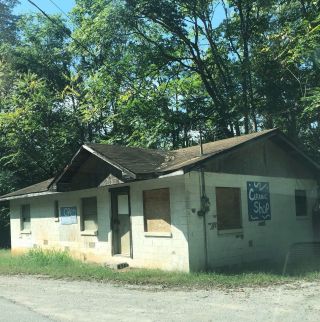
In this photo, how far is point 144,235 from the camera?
15.3 metres

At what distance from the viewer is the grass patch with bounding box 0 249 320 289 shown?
11.9 metres

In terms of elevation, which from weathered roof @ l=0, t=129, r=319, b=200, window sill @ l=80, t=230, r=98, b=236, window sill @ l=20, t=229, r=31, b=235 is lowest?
window sill @ l=20, t=229, r=31, b=235

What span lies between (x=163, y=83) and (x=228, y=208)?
528 inches

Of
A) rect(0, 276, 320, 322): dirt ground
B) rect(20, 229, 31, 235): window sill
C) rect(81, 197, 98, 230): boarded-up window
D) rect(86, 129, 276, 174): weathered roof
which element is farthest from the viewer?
rect(20, 229, 31, 235): window sill

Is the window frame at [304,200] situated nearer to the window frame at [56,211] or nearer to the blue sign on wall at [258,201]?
the blue sign on wall at [258,201]

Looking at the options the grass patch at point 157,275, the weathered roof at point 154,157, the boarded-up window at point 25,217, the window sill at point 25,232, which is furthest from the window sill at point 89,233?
the boarded-up window at point 25,217

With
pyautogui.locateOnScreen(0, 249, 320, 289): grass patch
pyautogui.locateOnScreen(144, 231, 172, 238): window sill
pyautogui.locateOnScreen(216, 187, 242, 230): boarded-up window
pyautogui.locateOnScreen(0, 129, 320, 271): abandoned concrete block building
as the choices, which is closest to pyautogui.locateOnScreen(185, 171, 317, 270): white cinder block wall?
pyautogui.locateOnScreen(0, 129, 320, 271): abandoned concrete block building

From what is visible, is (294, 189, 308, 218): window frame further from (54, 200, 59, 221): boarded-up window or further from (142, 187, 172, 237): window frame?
(54, 200, 59, 221): boarded-up window

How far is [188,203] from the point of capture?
1391 cm

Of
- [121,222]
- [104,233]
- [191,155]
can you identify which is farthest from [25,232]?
[191,155]

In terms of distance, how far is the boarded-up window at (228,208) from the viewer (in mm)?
15031

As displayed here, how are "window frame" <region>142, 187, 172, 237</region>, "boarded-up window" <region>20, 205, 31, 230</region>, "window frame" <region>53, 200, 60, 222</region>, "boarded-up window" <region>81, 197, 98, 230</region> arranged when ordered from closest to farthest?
"window frame" <region>142, 187, 172, 237</region>
"boarded-up window" <region>81, 197, 98, 230</region>
"window frame" <region>53, 200, 60, 222</region>
"boarded-up window" <region>20, 205, 31, 230</region>

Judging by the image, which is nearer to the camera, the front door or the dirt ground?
the dirt ground

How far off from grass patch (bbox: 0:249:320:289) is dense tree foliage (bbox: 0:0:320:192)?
28.1ft
